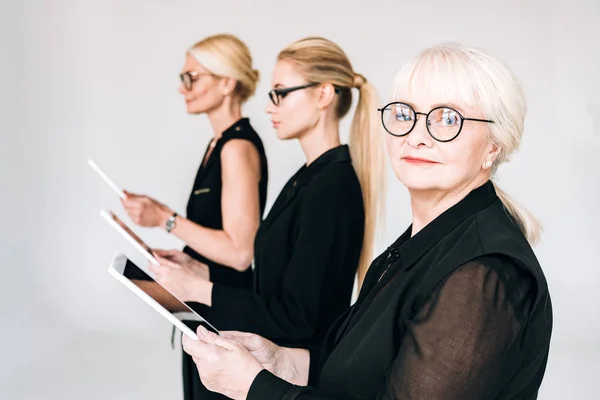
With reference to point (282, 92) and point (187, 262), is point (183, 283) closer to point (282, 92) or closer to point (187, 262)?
point (187, 262)

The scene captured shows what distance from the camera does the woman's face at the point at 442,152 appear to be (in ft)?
5.38

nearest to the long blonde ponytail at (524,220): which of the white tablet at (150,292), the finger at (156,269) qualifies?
the white tablet at (150,292)

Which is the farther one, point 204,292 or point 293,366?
point 204,292

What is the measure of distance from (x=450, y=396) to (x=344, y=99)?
1977 millimetres

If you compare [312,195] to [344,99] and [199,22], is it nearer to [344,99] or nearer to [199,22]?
[344,99]

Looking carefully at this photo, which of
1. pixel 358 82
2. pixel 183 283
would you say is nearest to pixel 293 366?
pixel 183 283

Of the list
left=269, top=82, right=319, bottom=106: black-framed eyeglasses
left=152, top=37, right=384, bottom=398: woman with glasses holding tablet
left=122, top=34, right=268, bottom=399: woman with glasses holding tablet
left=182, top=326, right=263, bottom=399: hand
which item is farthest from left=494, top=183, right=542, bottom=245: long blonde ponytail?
left=122, top=34, right=268, bottom=399: woman with glasses holding tablet

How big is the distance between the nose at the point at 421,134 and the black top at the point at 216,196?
2.18m

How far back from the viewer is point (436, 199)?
1.75 m

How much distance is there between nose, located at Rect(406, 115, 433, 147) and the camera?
167cm

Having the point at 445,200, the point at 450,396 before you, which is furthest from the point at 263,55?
the point at 450,396

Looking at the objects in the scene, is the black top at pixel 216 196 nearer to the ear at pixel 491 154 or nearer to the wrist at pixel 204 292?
the wrist at pixel 204 292

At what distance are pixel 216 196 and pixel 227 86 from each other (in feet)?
1.98

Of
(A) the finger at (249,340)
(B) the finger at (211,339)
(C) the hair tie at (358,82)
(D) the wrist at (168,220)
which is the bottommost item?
(A) the finger at (249,340)
